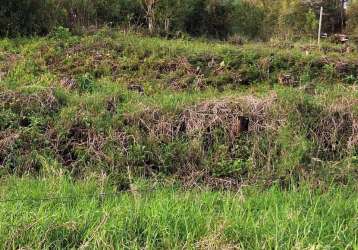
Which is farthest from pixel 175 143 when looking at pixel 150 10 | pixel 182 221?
pixel 150 10

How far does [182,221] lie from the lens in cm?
329

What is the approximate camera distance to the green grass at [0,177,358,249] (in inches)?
119

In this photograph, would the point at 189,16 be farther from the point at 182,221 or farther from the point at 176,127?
the point at 182,221

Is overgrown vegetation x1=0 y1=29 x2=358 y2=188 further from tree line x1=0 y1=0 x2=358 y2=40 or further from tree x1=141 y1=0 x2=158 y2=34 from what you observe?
tree x1=141 y1=0 x2=158 y2=34

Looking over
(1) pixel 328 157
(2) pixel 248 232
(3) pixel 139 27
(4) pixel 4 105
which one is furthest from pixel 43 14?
(2) pixel 248 232

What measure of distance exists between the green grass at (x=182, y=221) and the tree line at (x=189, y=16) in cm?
614

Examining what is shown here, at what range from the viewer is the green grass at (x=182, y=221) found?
3.02 meters

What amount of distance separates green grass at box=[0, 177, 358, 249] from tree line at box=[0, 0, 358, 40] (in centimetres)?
614

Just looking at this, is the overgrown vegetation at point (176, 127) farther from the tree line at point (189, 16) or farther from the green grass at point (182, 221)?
the tree line at point (189, 16)

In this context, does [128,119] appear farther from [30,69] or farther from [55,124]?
[30,69]

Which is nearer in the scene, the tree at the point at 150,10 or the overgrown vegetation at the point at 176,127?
the overgrown vegetation at the point at 176,127

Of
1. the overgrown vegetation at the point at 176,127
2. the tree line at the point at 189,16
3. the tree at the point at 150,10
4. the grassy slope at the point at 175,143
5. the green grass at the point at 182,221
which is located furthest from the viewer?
the tree at the point at 150,10

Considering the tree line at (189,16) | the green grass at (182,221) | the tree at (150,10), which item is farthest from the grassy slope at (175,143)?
the tree at (150,10)

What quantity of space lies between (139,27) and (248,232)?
325 inches
